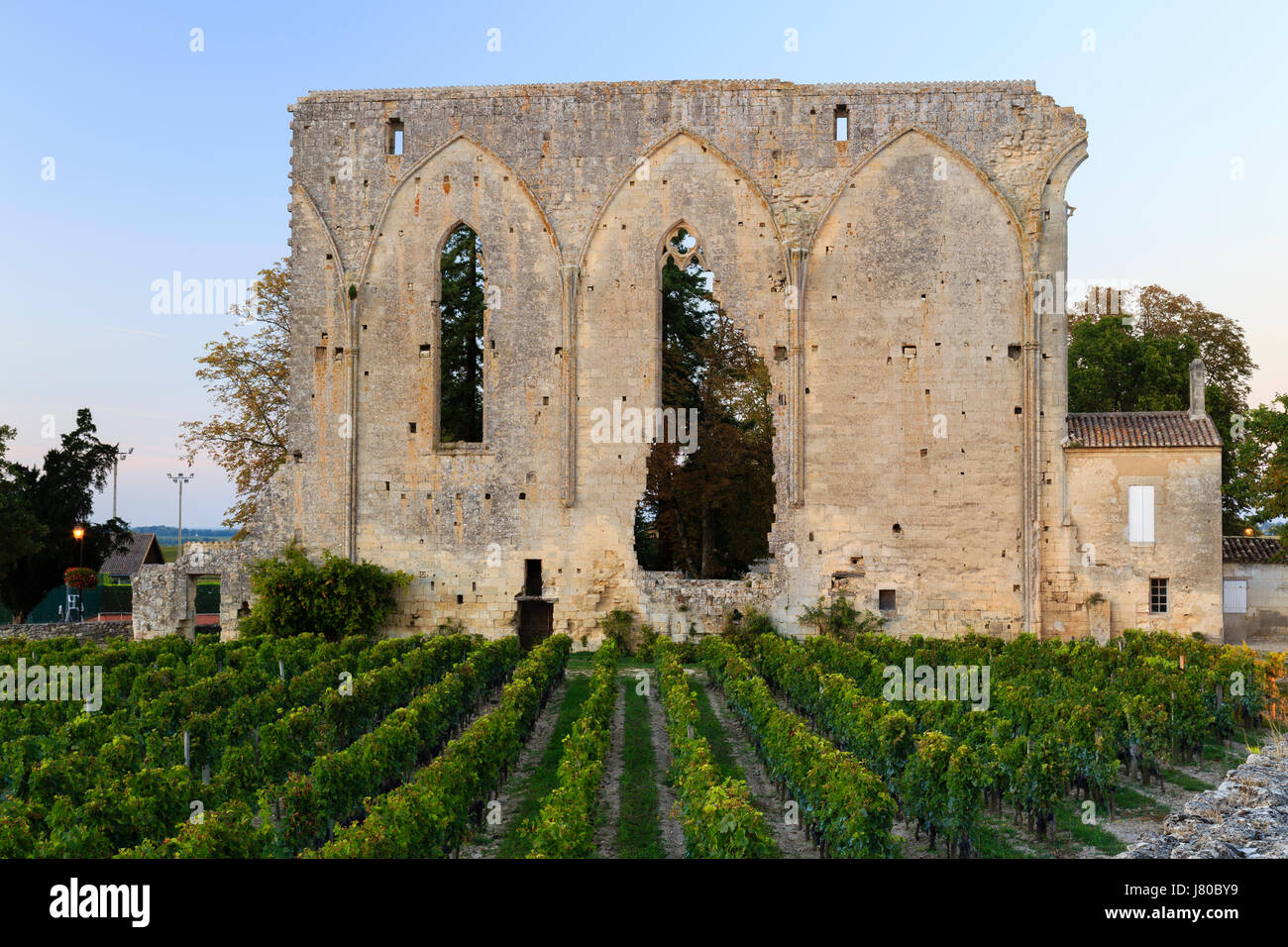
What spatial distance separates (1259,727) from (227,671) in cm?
1627

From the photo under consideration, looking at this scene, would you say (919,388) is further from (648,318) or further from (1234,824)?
(1234,824)

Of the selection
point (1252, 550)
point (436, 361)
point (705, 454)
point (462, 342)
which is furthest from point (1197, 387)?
point (462, 342)

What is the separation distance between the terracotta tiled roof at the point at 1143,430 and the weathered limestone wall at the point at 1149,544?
193mm

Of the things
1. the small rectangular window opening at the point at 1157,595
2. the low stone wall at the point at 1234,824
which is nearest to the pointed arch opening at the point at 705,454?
the small rectangular window opening at the point at 1157,595

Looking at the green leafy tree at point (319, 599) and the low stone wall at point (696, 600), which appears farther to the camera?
the low stone wall at point (696, 600)

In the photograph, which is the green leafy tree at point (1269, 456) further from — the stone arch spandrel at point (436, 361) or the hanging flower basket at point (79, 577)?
the hanging flower basket at point (79, 577)

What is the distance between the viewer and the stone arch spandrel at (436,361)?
23094 mm

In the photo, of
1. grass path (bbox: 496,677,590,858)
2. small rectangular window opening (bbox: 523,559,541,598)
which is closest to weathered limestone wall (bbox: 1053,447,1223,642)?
small rectangular window opening (bbox: 523,559,541,598)

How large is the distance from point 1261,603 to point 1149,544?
4576 millimetres

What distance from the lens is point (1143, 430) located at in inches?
858
